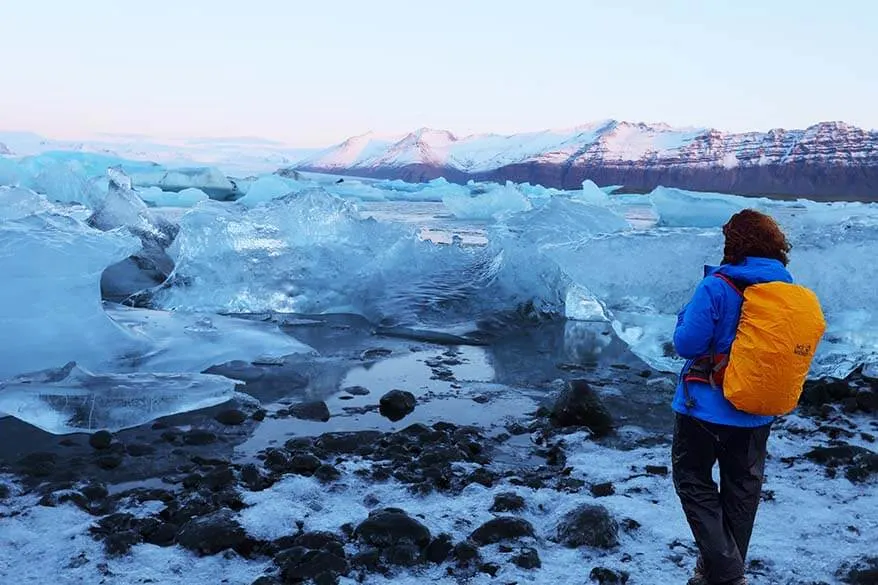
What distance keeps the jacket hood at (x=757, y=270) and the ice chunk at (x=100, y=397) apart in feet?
11.7

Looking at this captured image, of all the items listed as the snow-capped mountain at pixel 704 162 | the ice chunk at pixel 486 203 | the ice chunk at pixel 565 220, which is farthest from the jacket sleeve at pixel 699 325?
the snow-capped mountain at pixel 704 162

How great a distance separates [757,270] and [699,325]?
10.3 inches

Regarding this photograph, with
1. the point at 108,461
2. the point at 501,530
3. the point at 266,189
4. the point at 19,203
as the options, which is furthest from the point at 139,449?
the point at 266,189

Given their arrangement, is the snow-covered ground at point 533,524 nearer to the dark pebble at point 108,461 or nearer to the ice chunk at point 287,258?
the dark pebble at point 108,461

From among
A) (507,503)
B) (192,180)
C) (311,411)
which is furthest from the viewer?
(192,180)

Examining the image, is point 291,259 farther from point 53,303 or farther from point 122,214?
point 122,214

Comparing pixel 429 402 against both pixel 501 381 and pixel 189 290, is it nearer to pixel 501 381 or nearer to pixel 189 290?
pixel 501 381

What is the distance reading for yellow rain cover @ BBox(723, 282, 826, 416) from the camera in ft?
7.20

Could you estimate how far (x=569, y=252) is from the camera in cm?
777

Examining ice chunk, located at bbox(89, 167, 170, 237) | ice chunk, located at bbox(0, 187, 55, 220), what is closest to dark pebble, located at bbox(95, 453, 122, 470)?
ice chunk, located at bbox(0, 187, 55, 220)

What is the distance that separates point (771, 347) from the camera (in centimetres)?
219

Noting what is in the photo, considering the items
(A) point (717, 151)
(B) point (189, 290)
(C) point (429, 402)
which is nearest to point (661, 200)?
(B) point (189, 290)

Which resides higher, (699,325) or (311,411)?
(699,325)

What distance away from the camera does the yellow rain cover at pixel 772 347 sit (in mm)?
2193
